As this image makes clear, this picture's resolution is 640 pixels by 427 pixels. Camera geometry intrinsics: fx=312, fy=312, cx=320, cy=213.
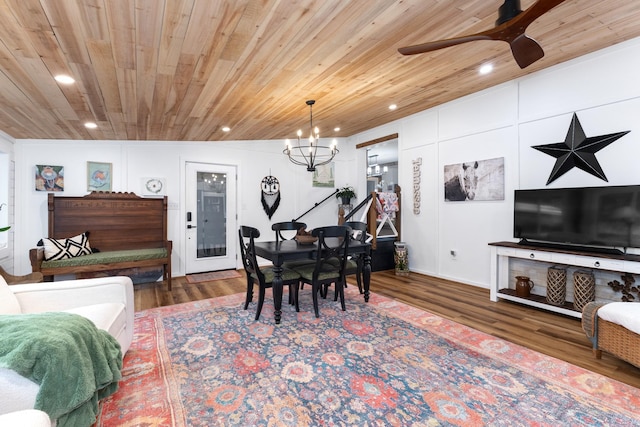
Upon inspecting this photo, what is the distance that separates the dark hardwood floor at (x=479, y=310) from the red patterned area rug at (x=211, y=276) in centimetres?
17

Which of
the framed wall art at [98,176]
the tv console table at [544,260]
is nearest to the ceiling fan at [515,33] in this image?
the tv console table at [544,260]

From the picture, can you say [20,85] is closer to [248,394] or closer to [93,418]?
[93,418]

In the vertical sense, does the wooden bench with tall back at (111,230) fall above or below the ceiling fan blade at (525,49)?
below

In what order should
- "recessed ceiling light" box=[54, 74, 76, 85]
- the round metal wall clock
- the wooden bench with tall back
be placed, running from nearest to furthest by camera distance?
"recessed ceiling light" box=[54, 74, 76, 85]
the wooden bench with tall back
the round metal wall clock

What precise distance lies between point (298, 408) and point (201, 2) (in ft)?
8.11

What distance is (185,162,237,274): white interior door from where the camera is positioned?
5480 mm

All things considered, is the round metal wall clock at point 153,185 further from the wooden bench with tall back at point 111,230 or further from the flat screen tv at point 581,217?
the flat screen tv at point 581,217

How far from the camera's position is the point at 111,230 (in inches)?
191

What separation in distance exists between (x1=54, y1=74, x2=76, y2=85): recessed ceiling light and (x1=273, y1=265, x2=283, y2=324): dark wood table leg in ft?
7.94

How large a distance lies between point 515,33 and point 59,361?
10.0 feet

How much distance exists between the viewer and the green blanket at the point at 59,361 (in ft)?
4.07

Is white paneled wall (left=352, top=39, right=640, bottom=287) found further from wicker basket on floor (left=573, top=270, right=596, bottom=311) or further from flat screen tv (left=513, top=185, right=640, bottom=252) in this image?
wicker basket on floor (left=573, top=270, right=596, bottom=311)

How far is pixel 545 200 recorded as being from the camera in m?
3.52

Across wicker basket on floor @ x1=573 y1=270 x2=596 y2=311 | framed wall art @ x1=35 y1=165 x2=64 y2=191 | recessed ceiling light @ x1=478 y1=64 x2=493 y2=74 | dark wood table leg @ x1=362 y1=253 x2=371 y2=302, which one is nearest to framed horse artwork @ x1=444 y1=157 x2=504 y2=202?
recessed ceiling light @ x1=478 y1=64 x2=493 y2=74
